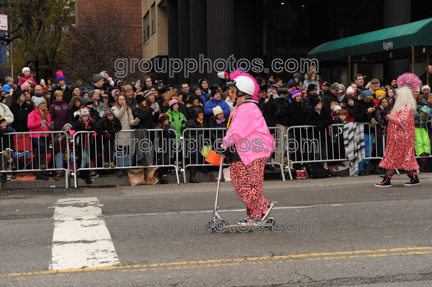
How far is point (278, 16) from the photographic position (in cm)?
3231

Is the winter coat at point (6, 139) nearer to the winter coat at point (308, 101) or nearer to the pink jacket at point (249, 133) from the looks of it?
the winter coat at point (308, 101)

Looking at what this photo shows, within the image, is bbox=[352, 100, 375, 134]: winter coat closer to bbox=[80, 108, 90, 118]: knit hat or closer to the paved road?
the paved road

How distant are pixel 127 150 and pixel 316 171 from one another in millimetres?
4538

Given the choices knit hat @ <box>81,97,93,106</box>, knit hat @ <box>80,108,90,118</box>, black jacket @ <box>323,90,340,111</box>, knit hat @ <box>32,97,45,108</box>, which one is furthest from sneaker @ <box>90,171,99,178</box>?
black jacket @ <box>323,90,340,111</box>

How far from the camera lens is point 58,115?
1304 cm

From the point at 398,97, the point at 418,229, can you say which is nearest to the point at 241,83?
the point at 418,229

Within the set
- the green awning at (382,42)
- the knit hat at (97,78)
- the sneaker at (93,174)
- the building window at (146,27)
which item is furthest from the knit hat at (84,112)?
the building window at (146,27)

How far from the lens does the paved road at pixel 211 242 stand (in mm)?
5402

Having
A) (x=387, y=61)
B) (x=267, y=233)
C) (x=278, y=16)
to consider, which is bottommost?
(x=267, y=233)

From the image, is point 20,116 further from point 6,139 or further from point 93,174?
point 93,174

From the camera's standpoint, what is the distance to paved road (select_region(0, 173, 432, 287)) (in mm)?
5402

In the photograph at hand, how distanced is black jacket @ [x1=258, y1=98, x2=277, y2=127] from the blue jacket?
2.69 ft

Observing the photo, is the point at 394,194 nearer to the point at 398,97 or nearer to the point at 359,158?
the point at 398,97

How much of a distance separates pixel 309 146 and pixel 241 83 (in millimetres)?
6780
